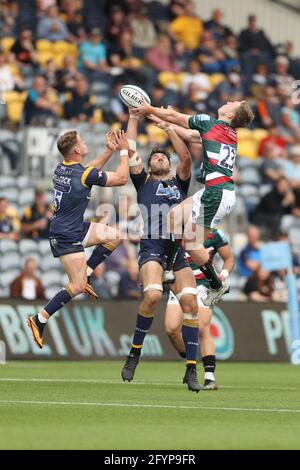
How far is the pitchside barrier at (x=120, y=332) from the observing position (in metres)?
A: 20.4

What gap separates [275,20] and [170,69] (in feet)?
15.7

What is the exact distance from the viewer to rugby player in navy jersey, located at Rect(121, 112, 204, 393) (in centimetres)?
1339

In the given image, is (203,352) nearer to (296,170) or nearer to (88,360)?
(88,360)

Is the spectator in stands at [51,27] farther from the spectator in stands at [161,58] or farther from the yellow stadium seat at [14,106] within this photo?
the yellow stadium seat at [14,106]

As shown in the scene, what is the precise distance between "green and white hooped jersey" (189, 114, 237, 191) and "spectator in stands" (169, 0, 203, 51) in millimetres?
15259

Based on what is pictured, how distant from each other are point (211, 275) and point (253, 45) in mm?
16624

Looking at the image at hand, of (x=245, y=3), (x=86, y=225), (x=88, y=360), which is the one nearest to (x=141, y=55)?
(x=245, y=3)

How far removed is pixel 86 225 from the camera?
1471 centimetres

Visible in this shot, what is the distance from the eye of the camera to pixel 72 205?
47.0 ft

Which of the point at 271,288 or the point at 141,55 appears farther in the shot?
the point at 141,55

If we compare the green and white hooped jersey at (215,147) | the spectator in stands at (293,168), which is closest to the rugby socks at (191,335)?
the green and white hooped jersey at (215,147)

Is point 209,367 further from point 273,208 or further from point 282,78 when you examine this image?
point 282,78

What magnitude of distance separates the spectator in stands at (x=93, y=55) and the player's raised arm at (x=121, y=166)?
11.6 m
